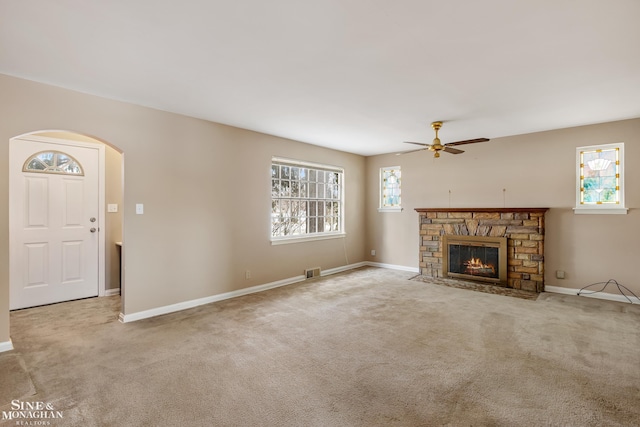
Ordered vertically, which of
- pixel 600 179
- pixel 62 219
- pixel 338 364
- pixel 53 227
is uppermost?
pixel 600 179

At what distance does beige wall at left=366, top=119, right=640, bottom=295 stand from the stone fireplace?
0.22 metres

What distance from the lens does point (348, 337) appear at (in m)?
3.08

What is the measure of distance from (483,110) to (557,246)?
2.59 metres

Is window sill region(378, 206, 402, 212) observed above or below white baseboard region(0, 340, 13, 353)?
above

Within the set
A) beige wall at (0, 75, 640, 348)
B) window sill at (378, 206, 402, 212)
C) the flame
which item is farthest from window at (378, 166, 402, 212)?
the flame

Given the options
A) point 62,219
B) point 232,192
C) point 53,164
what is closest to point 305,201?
point 232,192

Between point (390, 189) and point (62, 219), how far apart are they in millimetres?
5651

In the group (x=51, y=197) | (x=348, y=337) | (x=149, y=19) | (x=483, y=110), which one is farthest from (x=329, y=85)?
(x=51, y=197)

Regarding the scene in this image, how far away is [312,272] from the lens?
5.68 meters

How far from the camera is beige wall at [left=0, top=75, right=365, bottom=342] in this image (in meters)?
2.96

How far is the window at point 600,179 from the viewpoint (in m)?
4.34

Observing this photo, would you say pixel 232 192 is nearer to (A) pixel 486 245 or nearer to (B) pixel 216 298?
(B) pixel 216 298

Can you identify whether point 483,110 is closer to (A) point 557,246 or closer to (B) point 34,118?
(A) point 557,246

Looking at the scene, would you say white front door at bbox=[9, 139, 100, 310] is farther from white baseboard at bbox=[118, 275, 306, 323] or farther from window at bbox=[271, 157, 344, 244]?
window at bbox=[271, 157, 344, 244]
